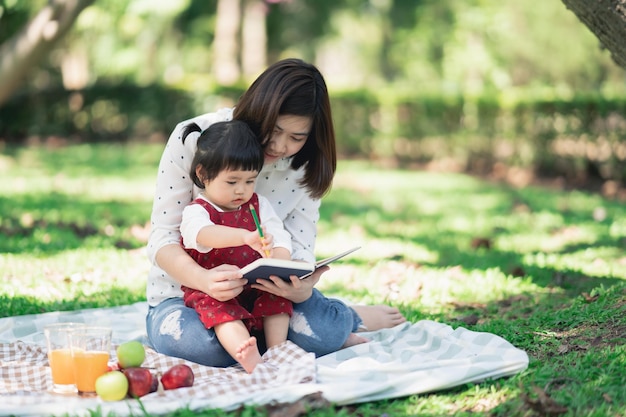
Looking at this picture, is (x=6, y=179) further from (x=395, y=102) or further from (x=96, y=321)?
(x=395, y=102)

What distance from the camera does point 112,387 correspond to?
289 cm

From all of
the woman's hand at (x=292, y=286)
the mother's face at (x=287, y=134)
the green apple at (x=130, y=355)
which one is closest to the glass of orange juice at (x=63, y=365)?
the green apple at (x=130, y=355)

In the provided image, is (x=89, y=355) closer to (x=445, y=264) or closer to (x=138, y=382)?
(x=138, y=382)

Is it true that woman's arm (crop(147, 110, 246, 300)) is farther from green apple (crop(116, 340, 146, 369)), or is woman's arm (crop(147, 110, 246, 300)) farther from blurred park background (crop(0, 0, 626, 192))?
blurred park background (crop(0, 0, 626, 192))

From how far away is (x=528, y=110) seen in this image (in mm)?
12641

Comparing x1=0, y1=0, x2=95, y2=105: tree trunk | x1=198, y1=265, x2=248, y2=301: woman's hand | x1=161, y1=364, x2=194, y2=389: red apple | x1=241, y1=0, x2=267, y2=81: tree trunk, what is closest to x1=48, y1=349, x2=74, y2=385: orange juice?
x1=161, y1=364, x2=194, y2=389: red apple

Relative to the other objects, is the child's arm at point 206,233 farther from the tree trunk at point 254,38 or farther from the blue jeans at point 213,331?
the tree trunk at point 254,38

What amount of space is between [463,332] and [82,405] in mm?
1778

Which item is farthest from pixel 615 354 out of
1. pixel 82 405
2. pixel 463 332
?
pixel 82 405

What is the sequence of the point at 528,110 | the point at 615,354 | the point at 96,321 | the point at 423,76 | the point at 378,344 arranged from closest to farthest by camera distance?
the point at 615,354 < the point at 378,344 < the point at 96,321 < the point at 528,110 < the point at 423,76

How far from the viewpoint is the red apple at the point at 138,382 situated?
295cm

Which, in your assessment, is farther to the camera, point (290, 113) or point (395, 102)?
point (395, 102)

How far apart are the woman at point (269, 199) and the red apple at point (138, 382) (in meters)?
0.40

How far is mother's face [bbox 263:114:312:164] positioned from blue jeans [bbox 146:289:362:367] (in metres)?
0.69
